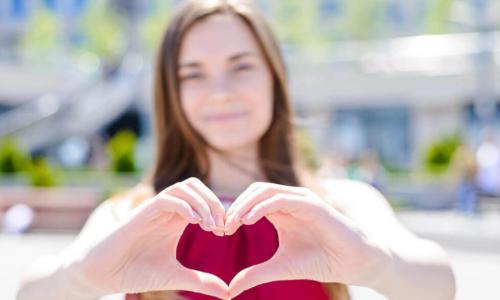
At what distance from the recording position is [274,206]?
1.17m

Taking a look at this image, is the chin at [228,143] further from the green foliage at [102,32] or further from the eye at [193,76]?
the green foliage at [102,32]

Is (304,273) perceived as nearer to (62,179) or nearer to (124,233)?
(124,233)

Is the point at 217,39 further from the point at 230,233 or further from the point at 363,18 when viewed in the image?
the point at 363,18

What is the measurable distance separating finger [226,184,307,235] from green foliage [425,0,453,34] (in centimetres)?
2656

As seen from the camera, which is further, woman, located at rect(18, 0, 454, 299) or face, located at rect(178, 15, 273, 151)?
face, located at rect(178, 15, 273, 151)

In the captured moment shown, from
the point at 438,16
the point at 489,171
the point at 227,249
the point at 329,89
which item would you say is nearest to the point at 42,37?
the point at 329,89

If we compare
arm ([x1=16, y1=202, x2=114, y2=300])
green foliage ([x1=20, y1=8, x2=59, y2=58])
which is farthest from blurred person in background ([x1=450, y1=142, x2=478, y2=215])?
green foliage ([x1=20, y1=8, x2=59, y2=58])

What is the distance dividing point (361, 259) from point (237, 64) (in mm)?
591

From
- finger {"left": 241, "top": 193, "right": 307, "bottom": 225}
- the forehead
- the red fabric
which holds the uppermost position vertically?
the forehead

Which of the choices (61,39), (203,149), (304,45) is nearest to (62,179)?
(304,45)

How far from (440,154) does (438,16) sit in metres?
10.5

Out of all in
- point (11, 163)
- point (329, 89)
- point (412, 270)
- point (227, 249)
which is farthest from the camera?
point (329, 89)

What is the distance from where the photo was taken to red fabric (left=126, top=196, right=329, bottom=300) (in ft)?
4.65

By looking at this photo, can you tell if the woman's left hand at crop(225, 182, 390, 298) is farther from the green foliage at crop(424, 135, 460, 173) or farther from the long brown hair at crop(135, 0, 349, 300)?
the green foliage at crop(424, 135, 460, 173)
